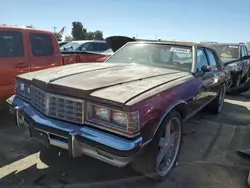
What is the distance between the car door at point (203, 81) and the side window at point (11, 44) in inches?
124

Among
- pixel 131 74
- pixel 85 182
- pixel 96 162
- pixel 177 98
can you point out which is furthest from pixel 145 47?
pixel 85 182

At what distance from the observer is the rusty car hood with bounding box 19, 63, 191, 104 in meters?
2.48

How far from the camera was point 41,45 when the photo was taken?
16.9ft

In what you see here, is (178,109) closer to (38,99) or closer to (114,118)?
(114,118)

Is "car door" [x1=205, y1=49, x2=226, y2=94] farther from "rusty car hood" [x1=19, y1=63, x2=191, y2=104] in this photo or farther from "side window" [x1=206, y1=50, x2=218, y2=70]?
"rusty car hood" [x1=19, y1=63, x2=191, y2=104]

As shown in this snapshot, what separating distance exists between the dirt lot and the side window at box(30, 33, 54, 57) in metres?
1.50

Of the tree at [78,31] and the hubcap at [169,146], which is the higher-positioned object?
the tree at [78,31]

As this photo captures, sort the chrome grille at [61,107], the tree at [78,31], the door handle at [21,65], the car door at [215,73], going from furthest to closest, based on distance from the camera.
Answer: the tree at [78,31], the car door at [215,73], the door handle at [21,65], the chrome grille at [61,107]

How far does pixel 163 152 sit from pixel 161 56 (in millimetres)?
1679

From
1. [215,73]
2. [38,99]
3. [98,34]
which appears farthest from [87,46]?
[98,34]

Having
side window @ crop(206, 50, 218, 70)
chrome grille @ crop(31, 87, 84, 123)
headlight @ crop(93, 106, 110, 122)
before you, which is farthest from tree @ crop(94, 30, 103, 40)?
headlight @ crop(93, 106, 110, 122)

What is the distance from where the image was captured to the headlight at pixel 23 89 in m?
3.23

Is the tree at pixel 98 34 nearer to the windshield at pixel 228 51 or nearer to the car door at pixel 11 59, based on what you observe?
the windshield at pixel 228 51

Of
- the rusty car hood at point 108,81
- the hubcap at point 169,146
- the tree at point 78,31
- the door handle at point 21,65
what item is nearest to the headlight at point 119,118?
the rusty car hood at point 108,81
